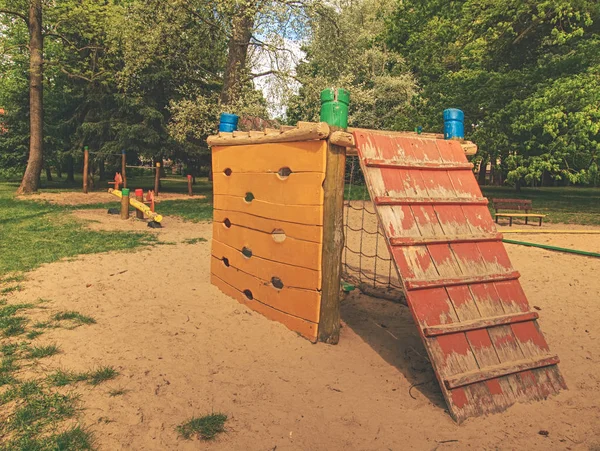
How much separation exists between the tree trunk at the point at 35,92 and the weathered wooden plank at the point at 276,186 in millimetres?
16268

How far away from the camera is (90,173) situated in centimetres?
2194

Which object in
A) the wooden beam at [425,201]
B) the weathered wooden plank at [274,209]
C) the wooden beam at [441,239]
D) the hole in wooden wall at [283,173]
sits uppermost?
the hole in wooden wall at [283,173]

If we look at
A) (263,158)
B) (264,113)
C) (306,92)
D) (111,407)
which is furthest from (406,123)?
(111,407)

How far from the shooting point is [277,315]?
4.40 metres

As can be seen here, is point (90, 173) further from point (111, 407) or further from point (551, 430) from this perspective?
point (551, 430)

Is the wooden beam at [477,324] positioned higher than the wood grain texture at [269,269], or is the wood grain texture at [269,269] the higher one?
the wood grain texture at [269,269]

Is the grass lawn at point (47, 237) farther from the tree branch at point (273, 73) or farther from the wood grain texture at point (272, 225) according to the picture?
the tree branch at point (273, 73)

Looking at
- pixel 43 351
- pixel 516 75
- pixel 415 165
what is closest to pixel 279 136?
pixel 415 165

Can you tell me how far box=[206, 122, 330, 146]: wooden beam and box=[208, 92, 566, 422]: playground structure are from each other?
0.02m

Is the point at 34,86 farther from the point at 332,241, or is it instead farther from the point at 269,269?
the point at 332,241

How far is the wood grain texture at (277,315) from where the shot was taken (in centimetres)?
400

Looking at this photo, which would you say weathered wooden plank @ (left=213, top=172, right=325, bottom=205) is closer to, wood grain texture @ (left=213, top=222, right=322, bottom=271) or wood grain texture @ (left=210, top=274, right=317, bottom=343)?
wood grain texture @ (left=213, top=222, right=322, bottom=271)

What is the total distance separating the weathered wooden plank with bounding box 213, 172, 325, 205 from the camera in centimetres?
392

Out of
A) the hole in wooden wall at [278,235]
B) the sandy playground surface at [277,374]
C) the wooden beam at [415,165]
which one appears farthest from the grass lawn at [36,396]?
the wooden beam at [415,165]
